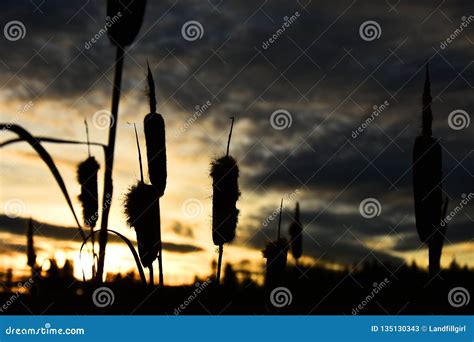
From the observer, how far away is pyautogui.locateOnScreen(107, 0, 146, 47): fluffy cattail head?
99.5 inches

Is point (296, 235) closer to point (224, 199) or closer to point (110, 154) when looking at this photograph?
point (224, 199)

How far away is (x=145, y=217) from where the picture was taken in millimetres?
2971

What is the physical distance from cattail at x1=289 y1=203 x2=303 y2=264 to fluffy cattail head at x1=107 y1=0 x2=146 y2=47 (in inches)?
76.9

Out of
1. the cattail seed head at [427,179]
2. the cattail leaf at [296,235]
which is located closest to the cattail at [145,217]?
the cattail leaf at [296,235]

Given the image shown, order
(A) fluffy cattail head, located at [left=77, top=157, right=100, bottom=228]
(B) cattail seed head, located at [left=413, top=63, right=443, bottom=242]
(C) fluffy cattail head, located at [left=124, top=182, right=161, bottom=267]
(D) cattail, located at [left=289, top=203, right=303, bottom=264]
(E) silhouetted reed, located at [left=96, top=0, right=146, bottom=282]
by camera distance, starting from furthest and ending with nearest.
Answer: (D) cattail, located at [left=289, top=203, right=303, bottom=264] → (B) cattail seed head, located at [left=413, top=63, right=443, bottom=242] → (A) fluffy cattail head, located at [left=77, top=157, right=100, bottom=228] → (C) fluffy cattail head, located at [left=124, top=182, right=161, bottom=267] → (E) silhouetted reed, located at [left=96, top=0, right=146, bottom=282]

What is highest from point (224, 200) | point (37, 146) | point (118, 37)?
point (118, 37)

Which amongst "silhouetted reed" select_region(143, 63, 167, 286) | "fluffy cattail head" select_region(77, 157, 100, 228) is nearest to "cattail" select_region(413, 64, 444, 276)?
"silhouetted reed" select_region(143, 63, 167, 286)

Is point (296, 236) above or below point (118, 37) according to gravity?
below

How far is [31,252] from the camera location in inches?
150

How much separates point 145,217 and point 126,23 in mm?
983

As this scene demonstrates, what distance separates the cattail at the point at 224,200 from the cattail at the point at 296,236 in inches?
29.4

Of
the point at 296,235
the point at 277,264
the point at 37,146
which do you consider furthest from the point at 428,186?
the point at 37,146

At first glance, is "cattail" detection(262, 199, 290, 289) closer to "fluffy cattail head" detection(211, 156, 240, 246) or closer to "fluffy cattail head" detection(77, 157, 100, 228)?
"fluffy cattail head" detection(211, 156, 240, 246)

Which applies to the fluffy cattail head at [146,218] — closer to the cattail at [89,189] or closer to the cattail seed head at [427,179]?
the cattail at [89,189]
